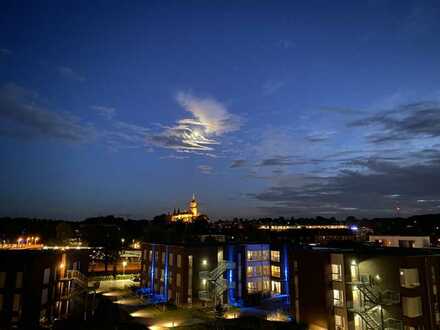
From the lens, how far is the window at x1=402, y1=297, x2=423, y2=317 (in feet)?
94.2

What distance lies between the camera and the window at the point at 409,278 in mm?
29141

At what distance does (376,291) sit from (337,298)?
3.75 m

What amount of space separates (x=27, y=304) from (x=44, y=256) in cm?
457

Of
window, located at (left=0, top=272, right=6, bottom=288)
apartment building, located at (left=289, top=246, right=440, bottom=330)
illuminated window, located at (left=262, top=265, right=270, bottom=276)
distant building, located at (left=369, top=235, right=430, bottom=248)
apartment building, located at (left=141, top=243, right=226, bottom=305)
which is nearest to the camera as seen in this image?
apartment building, located at (left=289, top=246, right=440, bottom=330)

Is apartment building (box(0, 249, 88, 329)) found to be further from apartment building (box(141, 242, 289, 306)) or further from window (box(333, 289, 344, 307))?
window (box(333, 289, 344, 307))

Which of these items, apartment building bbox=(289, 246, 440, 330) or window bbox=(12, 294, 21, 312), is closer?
apartment building bbox=(289, 246, 440, 330)

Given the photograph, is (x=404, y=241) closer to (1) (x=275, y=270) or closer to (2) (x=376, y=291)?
(1) (x=275, y=270)

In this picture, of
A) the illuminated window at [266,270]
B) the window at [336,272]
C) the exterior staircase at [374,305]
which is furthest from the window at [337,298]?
the illuminated window at [266,270]

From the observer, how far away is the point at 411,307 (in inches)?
1131

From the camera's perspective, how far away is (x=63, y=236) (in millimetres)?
96000

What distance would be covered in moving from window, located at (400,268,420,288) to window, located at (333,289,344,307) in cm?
542

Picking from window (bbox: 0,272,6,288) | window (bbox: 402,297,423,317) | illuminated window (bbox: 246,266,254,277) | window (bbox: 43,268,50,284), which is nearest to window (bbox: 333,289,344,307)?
window (bbox: 402,297,423,317)

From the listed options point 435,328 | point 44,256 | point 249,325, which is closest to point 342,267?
point 435,328

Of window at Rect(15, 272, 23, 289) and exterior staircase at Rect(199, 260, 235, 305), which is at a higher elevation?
window at Rect(15, 272, 23, 289)
